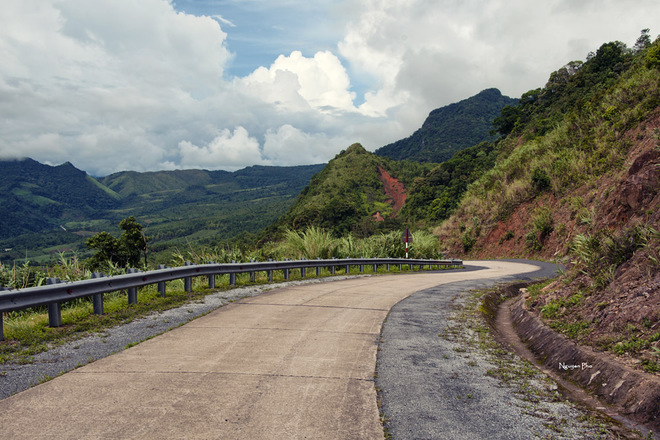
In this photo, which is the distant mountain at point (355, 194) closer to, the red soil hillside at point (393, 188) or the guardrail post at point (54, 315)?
the red soil hillside at point (393, 188)

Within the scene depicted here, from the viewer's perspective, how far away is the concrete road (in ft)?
12.4

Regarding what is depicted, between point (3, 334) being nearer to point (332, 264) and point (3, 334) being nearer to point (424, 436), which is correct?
point (424, 436)

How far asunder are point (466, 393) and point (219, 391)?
8.13 ft

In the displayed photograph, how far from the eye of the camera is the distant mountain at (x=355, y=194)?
96.1 m

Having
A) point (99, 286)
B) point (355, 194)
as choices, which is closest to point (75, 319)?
point (99, 286)

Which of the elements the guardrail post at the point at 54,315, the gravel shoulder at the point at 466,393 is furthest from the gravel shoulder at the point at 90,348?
the gravel shoulder at the point at 466,393

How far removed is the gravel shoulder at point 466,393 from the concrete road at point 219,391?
0.27 meters

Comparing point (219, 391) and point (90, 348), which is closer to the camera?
point (219, 391)

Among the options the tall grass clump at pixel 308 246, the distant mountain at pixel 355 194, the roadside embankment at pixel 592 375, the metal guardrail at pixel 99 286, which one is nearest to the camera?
the roadside embankment at pixel 592 375

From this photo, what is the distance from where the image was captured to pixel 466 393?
15.9 feet

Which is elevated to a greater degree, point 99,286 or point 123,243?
point 123,243

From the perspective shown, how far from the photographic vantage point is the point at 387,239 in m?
28.8

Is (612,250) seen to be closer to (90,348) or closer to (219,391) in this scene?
(219,391)

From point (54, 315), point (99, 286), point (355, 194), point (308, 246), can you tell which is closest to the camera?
point (54, 315)
